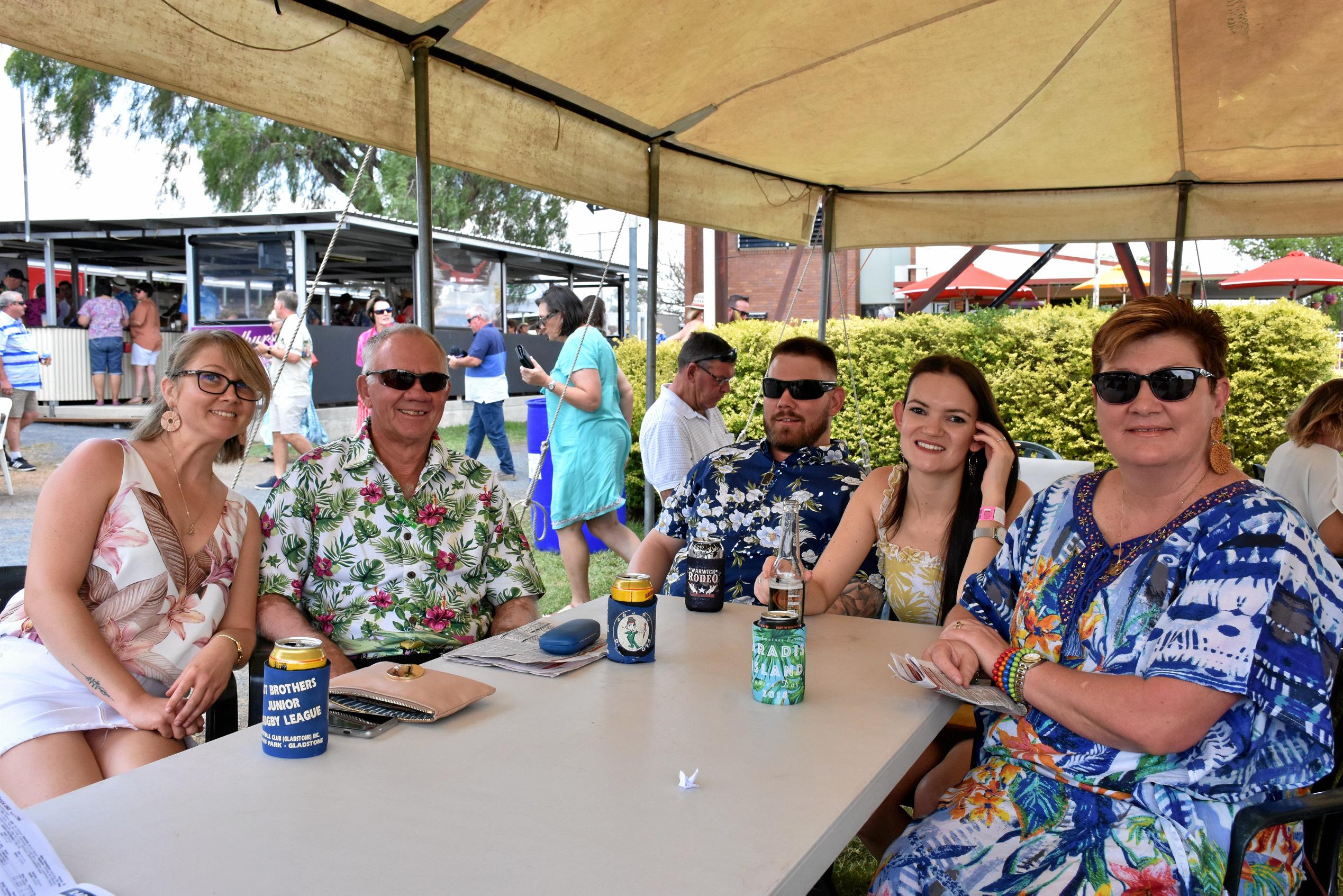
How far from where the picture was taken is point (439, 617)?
2.56 metres

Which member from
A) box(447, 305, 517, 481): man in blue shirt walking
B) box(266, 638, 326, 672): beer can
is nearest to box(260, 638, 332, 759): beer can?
box(266, 638, 326, 672): beer can

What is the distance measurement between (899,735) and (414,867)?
839mm

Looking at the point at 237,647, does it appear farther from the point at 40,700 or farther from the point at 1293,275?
the point at 1293,275

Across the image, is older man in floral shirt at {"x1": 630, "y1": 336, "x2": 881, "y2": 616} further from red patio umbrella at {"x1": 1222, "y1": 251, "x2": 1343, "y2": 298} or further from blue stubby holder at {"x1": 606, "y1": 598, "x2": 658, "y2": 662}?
red patio umbrella at {"x1": 1222, "y1": 251, "x2": 1343, "y2": 298}

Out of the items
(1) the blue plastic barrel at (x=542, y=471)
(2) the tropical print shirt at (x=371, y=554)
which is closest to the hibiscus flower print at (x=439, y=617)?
(2) the tropical print shirt at (x=371, y=554)

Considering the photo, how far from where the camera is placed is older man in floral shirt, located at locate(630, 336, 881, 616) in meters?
3.06

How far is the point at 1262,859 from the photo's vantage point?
5.34 ft

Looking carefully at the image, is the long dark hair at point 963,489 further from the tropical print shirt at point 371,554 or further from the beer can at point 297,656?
the beer can at point 297,656

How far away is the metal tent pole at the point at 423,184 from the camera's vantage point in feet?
9.75

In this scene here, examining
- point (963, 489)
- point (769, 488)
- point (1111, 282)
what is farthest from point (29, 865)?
point (1111, 282)

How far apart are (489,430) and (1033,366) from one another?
5.11 meters

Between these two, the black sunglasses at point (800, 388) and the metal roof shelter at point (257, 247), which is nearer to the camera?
the black sunglasses at point (800, 388)

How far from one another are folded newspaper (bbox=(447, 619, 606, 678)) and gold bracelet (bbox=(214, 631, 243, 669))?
0.54m

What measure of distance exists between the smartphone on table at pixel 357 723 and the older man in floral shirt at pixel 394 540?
0.78 m
